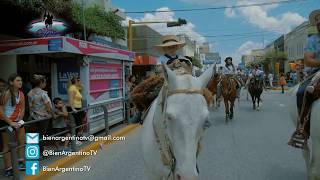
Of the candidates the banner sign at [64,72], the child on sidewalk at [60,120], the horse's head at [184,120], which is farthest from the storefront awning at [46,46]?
the horse's head at [184,120]

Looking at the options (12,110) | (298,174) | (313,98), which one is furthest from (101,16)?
(313,98)

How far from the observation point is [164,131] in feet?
13.1

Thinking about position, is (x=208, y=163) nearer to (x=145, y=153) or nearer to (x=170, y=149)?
(x=145, y=153)

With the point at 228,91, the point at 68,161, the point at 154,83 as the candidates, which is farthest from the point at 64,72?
the point at 154,83

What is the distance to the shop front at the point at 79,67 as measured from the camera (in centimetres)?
1042

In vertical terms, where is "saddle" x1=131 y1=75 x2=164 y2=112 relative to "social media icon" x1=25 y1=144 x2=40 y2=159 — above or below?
above

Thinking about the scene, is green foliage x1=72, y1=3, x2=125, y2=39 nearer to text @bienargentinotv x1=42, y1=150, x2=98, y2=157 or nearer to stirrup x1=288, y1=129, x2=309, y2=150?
text @bienargentinotv x1=42, y1=150, x2=98, y2=157

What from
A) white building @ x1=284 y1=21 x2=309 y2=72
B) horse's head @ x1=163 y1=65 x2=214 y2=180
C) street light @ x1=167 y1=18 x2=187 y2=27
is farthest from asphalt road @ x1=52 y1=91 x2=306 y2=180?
white building @ x1=284 y1=21 x2=309 y2=72

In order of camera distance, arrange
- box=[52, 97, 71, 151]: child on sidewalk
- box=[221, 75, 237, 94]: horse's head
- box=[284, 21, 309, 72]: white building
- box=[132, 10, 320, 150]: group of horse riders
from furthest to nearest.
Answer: box=[284, 21, 309, 72]: white building → box=[221, 75, 237, 94]: horse's head → box=[52, 97, 71, 151]: child on sidewalk → box=[132, 10, 320, 150]: group of horse riders

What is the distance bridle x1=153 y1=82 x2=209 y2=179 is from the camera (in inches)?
151

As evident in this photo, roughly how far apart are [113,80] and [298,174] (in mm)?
8188

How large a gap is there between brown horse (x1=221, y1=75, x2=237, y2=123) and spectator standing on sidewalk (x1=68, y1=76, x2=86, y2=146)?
614 centimetres

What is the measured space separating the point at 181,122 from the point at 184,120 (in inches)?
1.2

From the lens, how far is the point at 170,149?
12.7ft
